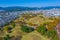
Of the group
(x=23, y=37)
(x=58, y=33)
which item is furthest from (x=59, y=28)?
(x=23, y=37)

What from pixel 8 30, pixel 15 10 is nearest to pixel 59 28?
pixel 8 30

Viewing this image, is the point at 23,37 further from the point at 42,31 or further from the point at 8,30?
the point at 8,30

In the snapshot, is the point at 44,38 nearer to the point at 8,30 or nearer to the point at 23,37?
the point at 23,37

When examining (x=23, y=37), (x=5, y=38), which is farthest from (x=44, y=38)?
(x=5, y=38)

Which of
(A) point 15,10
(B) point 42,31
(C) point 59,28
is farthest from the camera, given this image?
(A) point 15,10

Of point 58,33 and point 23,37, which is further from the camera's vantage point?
point 23,37

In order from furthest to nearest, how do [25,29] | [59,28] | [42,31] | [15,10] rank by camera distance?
[15,10] → [25,29] → [42,31] → [59,28]

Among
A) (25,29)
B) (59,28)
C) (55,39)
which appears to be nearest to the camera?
(55,39)

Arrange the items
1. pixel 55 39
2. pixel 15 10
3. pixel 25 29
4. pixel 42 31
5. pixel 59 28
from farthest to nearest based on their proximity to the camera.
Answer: pixel 15 10 → pixel 25 29 → pixel 42 31 → pixel 59 28 → pixel 55 39

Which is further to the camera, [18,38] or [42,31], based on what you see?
[42,31]
